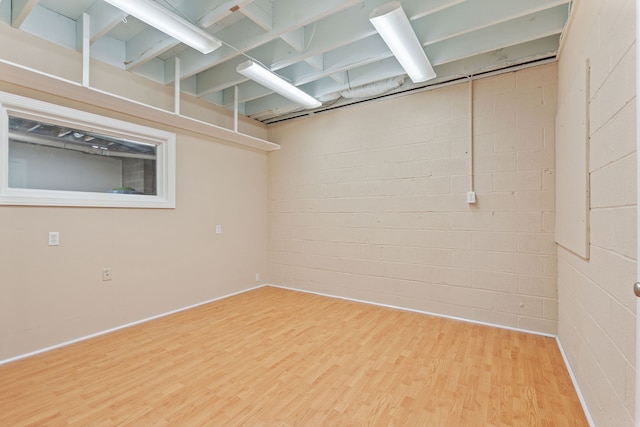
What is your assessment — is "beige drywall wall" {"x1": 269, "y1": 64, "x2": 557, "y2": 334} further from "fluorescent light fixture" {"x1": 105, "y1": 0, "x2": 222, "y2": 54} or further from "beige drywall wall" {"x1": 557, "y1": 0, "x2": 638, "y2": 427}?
"fluorescent light fixture" {"x1": 105, "y1": 0, "x2": 222, "y2": 54}

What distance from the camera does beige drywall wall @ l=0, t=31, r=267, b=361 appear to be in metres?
2.51

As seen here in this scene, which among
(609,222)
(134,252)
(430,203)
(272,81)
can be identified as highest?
(272,81)

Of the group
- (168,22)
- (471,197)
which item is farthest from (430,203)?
(168,22)

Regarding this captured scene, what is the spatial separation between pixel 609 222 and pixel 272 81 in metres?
3.02

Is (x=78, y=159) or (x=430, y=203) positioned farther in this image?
(x=430, y=203)

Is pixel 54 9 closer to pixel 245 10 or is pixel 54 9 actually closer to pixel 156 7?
pixel 156 7

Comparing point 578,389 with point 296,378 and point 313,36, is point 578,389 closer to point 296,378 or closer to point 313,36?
point 296,378

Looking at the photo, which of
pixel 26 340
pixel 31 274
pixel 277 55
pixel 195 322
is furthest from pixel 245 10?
pixel 26 340

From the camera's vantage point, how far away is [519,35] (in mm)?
2666

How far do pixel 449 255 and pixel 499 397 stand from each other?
168cm

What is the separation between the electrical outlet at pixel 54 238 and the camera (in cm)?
266

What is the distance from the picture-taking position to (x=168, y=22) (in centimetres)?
228

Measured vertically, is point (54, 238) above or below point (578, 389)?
above

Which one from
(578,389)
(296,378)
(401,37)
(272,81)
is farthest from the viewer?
(272,81)
